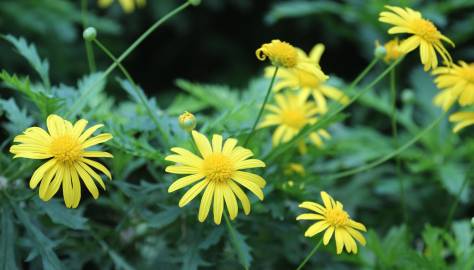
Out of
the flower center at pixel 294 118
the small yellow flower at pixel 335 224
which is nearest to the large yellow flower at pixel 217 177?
the small yellow flower at pixel 335 224

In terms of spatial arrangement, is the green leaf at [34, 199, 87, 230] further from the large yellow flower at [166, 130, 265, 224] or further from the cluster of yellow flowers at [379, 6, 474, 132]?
the cluster of yellow flowers at [379, 6, 474, 132]

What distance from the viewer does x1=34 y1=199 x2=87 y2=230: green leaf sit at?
139 cm

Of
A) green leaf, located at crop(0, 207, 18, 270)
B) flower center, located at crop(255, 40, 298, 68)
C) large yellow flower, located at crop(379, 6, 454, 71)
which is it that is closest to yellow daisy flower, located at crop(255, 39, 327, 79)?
flower center, located at crop(255, 40, 298, 68)

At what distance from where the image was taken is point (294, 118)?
1839 millimetres

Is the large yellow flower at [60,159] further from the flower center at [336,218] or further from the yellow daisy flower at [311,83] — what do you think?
the yellow daisy flower at [311,83]

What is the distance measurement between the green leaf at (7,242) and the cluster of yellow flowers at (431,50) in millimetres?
932

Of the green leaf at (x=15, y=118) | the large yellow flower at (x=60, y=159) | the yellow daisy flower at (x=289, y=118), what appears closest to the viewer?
the large yellow flower at (x=60, y=159)

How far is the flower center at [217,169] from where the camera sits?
129 centimetres

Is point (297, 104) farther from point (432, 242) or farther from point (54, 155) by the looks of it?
point (54, 155)

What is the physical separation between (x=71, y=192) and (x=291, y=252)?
0.67 metres

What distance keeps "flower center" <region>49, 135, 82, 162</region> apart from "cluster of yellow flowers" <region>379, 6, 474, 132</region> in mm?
699

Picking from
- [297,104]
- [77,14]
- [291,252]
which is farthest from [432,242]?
[77,14]

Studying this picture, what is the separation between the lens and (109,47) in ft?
9.95

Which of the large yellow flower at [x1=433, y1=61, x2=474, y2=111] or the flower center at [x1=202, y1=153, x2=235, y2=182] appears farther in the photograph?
the large yellow flower at [x1=433, y1=61, x2=474, y2=111]
